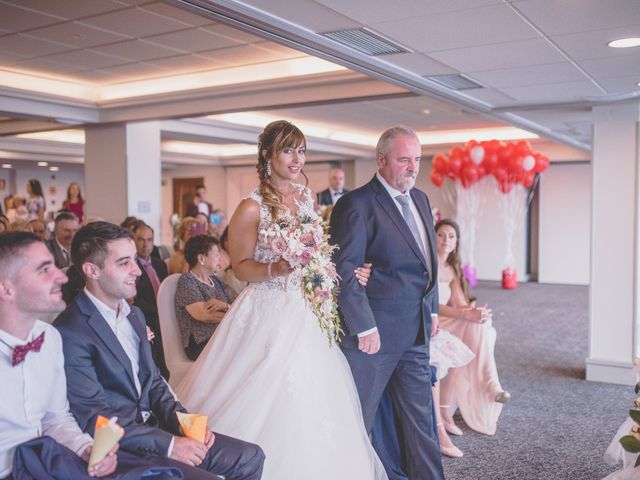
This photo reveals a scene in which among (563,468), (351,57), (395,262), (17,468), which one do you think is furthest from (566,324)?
(17,468)

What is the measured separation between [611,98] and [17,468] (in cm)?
612

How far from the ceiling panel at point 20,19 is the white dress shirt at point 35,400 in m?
3.74

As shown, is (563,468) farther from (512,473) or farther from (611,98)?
(611,98)

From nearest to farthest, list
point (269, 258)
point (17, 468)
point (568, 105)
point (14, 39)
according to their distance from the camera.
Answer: point (17, 468) < point (269, 258) < point (14, 39) < point (568, 105)

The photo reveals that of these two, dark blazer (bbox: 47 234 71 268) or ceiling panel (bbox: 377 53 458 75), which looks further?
dark blazer (bbox: 47 234 71 268)

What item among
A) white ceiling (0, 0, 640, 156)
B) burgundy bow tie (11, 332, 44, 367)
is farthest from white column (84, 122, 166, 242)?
burgundy bow tie (11, 332, 44, 367)

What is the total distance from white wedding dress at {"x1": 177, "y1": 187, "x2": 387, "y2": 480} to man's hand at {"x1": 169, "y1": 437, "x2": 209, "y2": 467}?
49 centimetres

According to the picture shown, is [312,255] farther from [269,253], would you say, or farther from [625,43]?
[625,43]

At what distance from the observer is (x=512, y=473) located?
4.11 metres

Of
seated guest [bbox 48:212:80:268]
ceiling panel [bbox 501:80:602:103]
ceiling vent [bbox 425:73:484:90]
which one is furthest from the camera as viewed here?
seated guest [bbox 48:212:80:268]

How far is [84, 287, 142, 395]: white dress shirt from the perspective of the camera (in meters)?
2.54

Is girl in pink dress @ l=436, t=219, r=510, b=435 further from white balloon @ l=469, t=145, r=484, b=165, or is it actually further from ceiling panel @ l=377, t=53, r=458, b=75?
white balloon @ l=469, t=145, r=484, b=165

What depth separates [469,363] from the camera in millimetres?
5086

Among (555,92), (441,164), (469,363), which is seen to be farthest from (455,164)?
(469,363)
